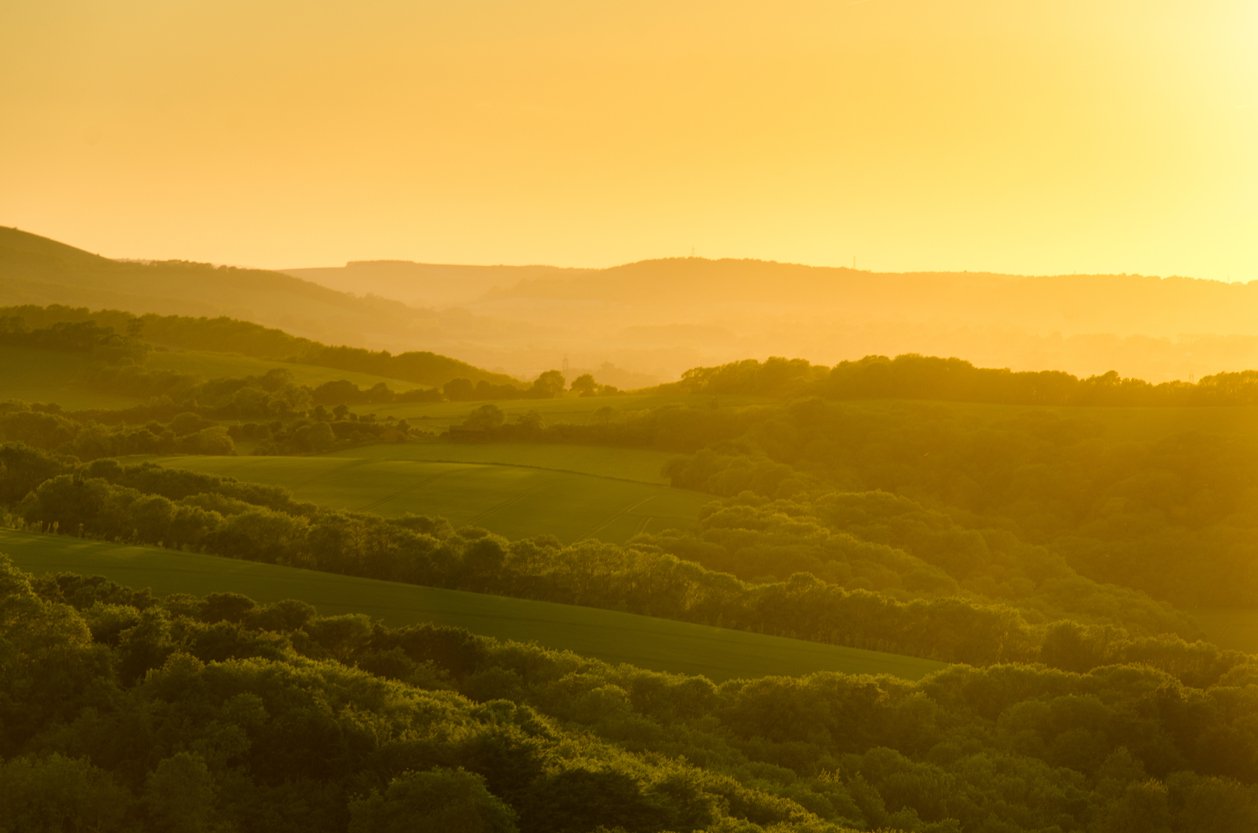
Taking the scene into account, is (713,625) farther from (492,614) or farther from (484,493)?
(484,493)

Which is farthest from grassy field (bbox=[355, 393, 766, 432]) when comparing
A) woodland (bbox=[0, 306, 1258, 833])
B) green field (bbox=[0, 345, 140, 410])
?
green field (bbox=[0, 345, 140, 410])

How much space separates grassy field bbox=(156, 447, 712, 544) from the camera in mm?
63906

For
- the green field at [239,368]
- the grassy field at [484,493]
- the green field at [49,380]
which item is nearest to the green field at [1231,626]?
the grassy field at [484,493]

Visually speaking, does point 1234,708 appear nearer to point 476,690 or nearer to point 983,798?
point 983,798

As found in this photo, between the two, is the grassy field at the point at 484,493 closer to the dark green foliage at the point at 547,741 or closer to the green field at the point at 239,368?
the dark green foliage at the point at 547,741

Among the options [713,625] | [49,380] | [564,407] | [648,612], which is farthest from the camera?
[49,380]

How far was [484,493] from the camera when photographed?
229 ft

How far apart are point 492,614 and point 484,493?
31263mm

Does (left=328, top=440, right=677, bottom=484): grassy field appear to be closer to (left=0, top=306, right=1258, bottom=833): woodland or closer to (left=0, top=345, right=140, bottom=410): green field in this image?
(left=0, top=306, right=1258, bottom=833): woodland

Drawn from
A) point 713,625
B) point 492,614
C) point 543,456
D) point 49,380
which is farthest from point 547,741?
point 49,380

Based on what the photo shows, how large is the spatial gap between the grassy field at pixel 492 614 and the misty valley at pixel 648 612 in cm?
23

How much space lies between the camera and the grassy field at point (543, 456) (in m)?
80.9

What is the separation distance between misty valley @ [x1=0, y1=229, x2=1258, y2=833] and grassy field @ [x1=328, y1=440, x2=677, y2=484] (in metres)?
0.51

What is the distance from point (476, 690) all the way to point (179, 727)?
8337 mm
